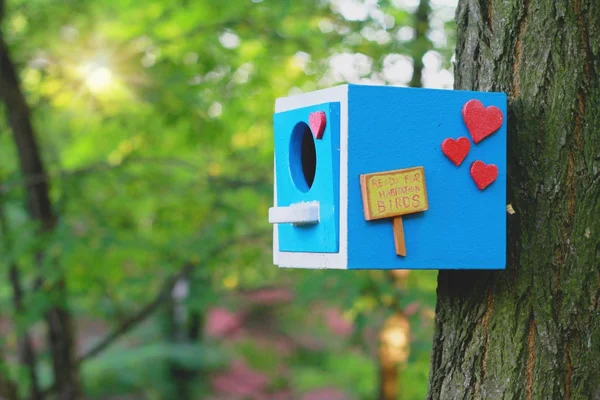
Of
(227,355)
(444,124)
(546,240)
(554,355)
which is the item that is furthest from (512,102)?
(227,355)

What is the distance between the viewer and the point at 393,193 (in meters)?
1.68

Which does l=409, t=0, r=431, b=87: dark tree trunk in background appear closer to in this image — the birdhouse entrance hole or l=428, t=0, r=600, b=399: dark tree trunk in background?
the birdhouse entrance hole

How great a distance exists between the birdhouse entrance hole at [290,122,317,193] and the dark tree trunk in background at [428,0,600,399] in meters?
0.46

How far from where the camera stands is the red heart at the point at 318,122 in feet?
5.66

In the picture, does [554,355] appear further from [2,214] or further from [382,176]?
[2,214]

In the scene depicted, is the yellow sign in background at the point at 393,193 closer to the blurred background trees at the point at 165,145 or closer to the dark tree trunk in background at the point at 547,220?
the dark tree trunk in background at the point at 547,220

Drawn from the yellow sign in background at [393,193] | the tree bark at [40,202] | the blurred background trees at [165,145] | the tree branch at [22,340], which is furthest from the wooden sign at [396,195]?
the tree branch at [22,340]

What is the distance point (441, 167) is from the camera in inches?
68.4

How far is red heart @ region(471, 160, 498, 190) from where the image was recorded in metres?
1.76

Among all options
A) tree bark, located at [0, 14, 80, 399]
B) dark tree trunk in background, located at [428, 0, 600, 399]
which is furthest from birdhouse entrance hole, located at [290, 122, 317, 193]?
tree bark, located at [0, 14, 80, 399]

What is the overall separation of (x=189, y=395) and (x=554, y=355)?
853cm

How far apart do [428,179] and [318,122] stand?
0.26m

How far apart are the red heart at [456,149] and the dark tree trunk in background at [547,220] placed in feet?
0.49

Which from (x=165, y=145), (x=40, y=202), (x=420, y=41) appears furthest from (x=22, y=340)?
(x=420, y=41)
